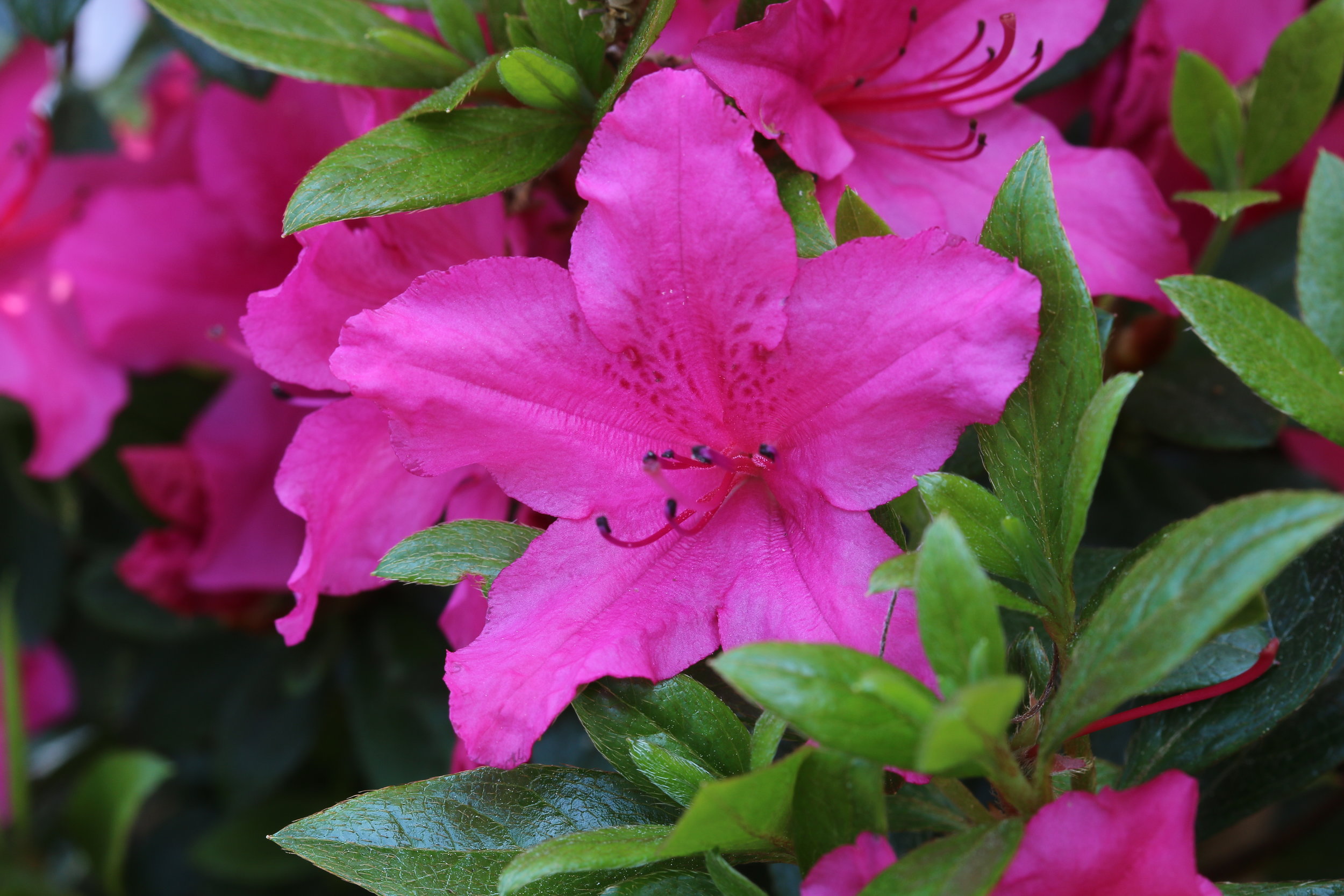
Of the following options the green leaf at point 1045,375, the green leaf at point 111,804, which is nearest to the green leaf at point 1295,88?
the green leaf at point 1045,375

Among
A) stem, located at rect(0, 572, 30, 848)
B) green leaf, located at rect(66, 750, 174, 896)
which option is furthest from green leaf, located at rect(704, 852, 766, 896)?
stem, located at rect(0, 572, 30, 848)

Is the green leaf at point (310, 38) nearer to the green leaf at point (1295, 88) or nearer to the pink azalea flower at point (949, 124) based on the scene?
the pink azalea flower at point (949, 124)

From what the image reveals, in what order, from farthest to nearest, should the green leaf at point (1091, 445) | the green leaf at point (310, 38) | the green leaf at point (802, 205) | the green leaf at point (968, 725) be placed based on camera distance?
the green leaf at point (310, 38), the green leaf at point (802, 205), the green leaf at point (1091, 445), the green leaf at point (968, 725)

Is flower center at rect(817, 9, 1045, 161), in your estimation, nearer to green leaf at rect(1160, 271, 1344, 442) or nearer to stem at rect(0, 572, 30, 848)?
green leaf at rect(1160, 271, 1344, 442)

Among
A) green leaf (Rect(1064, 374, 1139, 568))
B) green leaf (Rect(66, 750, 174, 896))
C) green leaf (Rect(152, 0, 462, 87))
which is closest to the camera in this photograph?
green leaf (Rect(1064, 374, 1139, 568))

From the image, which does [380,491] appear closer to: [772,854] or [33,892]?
[772,854]

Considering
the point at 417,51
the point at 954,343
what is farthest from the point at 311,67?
the point at 954,343
